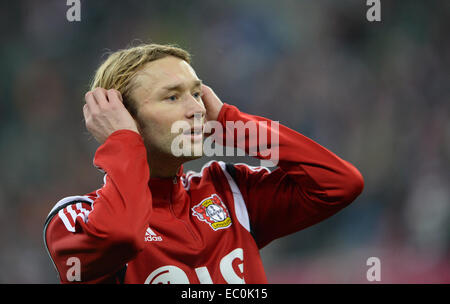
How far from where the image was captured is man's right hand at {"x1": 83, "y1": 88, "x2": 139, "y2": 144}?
4.87 ft

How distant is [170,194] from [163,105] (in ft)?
1.05

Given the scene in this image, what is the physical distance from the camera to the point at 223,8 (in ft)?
16.8

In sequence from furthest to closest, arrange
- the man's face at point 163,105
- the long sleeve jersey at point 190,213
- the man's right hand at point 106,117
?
1. the man's face at point 163,105
2. the man's right hand at point 106,117
3. the long sleeve jersey at point 190,213

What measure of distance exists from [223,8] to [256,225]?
3811mm

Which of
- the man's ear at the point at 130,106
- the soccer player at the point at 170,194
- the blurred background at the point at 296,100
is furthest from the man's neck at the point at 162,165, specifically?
the blurred background at the point at 296,100

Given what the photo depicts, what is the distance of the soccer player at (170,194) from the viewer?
4.37ft

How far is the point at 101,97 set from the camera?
5.08ft

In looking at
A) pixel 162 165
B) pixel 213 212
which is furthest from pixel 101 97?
pixel 213 212

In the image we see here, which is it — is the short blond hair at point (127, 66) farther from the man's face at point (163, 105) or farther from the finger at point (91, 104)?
the finger at point (91, 104)

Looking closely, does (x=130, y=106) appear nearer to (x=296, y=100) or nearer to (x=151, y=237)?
(x=151, y=237)

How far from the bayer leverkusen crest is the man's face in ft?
0.69

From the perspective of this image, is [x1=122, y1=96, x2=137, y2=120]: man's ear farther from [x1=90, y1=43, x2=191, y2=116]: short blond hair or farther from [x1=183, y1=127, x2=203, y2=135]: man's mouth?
[x1=183, y1=127, x2=203, y2=135]: man's mouth
